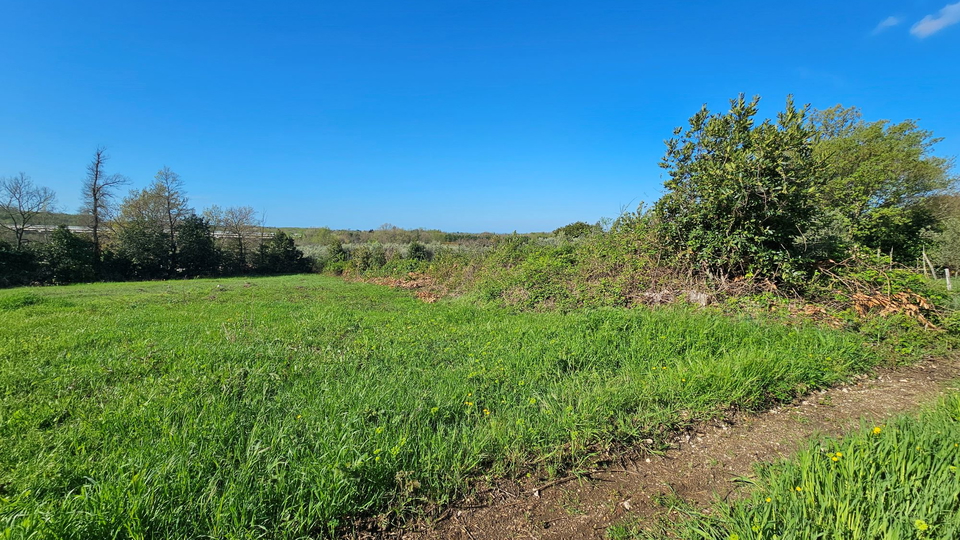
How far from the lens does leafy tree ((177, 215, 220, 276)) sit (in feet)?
82.5

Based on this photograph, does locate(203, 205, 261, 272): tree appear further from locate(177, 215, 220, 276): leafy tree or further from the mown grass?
the mown grass

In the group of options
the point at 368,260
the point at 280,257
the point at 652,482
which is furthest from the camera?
the point at 280,257

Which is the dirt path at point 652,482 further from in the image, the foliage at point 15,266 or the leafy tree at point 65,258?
the foliage at point 15,266

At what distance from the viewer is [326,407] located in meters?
2.98

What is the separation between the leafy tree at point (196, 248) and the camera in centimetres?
2516

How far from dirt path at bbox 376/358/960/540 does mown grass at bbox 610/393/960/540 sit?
0.20 m

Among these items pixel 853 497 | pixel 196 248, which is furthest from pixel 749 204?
pixel 196 248

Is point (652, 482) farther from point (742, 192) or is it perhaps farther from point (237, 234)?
point (237, 234)

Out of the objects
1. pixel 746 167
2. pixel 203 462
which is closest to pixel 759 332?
pixel 746 167

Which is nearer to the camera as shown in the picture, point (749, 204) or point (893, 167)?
point (749, 204)

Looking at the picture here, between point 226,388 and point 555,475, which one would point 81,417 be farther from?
point 555,475

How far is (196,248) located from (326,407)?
97.9 ft

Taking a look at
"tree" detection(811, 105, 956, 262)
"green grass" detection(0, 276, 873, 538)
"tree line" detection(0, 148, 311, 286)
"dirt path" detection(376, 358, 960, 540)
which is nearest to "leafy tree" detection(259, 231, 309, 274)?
"tree line" detection(0, 148, 311, 286)

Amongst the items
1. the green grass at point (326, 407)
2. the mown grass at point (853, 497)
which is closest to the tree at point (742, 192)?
the green grass at point (326, 407)
